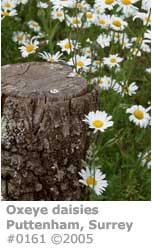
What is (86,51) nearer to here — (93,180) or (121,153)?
(121,153)

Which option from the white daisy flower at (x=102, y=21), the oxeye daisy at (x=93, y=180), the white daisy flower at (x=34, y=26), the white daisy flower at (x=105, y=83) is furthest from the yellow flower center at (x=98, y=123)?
the white daisy flower at (x=34, y=26)

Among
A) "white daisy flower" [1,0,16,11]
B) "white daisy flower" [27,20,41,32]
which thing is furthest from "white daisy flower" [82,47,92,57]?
"white daisy flower" [27,20,41,32]

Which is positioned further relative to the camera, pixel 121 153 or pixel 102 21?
pixel 102 21

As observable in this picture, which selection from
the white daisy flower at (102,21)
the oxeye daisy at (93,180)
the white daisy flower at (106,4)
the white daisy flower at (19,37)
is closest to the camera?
the oxeye daisy at (93,180)

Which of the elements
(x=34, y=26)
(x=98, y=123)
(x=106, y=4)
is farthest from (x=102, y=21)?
(x=98, y=123)

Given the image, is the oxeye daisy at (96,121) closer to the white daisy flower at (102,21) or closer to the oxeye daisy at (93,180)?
the oxeye daisy at (93,180)

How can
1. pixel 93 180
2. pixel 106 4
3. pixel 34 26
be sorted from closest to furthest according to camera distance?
pixel 93 180 < pixel 106 4 < pixel 34 26
